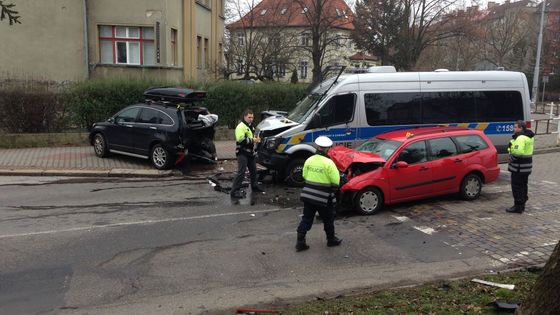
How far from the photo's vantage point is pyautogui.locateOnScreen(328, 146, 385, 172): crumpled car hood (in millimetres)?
9203

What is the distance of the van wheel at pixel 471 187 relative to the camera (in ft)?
32.8

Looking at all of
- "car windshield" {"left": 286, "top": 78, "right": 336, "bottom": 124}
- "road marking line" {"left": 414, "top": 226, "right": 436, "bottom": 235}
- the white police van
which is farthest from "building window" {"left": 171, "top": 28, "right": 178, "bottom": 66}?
"road marking line" {"left": 414, "top": 226, "right": 436, "bottom": 235}

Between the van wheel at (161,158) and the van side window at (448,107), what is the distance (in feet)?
21.9

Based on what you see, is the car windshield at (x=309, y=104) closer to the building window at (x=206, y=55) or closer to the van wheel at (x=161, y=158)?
the van wheel at (x=161, y=158)

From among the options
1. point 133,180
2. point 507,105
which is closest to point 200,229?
point 133,180

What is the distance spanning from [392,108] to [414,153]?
267 centimetres

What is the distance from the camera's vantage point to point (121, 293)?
570 centimetres

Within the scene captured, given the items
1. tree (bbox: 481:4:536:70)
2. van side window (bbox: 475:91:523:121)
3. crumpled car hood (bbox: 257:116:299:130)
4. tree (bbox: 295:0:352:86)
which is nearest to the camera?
crumpled car hood (bbox: 257:116:299:130)

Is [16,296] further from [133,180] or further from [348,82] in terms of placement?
[348,82]

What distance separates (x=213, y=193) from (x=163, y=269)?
179 inches

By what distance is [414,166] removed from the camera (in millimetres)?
9398

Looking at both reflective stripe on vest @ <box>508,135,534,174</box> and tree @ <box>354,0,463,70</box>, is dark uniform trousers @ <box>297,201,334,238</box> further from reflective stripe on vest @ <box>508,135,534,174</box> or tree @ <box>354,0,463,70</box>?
tree @ <box>354,0,463,70</box>

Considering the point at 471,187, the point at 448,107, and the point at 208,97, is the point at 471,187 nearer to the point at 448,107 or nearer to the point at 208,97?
the point at 448,107

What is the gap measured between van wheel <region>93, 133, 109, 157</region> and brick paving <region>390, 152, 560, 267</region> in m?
8.97
